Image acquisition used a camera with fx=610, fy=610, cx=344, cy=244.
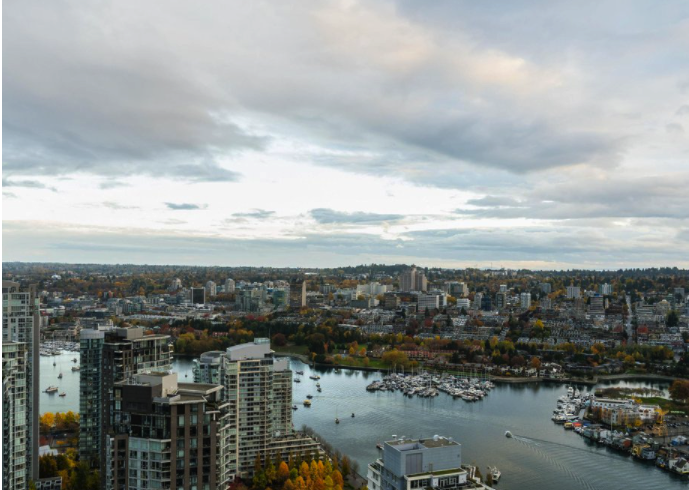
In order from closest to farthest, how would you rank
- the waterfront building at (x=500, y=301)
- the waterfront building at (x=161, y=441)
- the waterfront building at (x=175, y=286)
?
the waterfront building at (x=161, y=441) → the waterfront building at (x=500, y=301) → the waterfront building at (x=175, y=286)

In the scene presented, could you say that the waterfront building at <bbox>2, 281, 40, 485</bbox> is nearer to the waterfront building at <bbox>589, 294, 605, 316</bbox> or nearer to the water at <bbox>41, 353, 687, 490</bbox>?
the water at <bbox>41, 353, 687, 490</bbox>

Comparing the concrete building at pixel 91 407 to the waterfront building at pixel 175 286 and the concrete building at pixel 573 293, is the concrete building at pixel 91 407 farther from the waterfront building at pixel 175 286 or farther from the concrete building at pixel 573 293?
the concrete building at pixel 573 293

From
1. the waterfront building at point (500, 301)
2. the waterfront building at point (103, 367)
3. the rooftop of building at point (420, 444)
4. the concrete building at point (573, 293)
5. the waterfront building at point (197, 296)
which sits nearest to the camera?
the rooftop of building at point (420, 444)

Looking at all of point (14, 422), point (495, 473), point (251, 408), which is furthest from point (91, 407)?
point (495, 473)

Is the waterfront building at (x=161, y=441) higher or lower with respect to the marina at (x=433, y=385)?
higher

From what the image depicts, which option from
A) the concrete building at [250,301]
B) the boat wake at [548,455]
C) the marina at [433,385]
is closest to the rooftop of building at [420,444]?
the boat wake at [548,455]

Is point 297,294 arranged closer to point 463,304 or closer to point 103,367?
point 463,304

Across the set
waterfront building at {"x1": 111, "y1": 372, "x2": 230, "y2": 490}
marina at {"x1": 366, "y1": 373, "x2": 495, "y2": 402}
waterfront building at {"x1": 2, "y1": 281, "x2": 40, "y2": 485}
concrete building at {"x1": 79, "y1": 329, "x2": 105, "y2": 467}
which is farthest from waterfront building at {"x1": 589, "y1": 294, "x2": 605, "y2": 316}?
waterfront building at {"x1": 111, "y1": 372, "x2": 230, "y2": 490}

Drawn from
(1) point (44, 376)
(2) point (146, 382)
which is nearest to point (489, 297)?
(1) point (44, 376)
